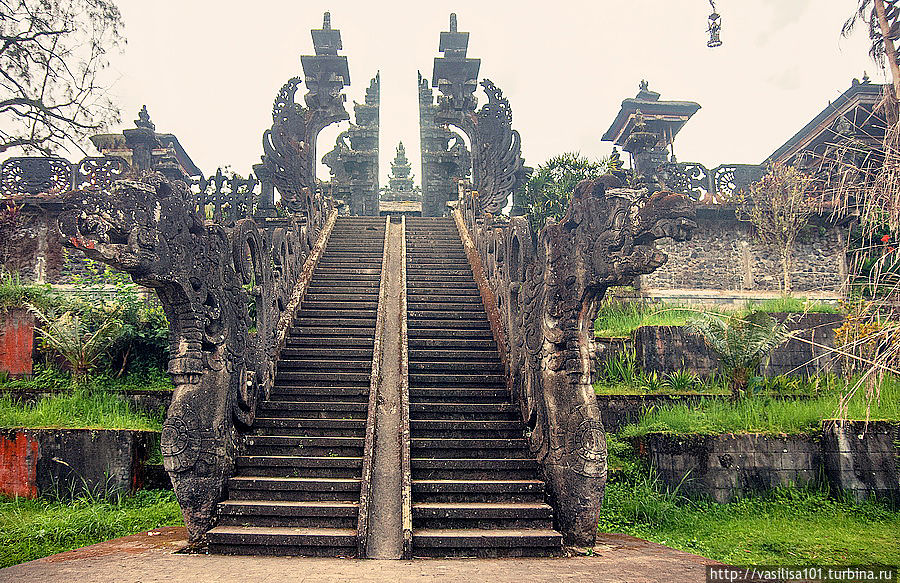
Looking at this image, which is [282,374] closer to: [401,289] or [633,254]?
[401,289]

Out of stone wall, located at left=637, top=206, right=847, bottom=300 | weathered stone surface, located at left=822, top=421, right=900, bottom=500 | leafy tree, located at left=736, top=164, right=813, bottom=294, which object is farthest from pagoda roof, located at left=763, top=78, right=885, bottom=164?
weathered stone surface, located at left=822, top=421, right=900, bottom=500

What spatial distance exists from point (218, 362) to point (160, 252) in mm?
1371

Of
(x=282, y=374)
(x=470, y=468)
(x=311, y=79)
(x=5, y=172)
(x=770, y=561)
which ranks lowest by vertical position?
(x=770, y=561)

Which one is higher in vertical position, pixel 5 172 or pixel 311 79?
pixel 311 79

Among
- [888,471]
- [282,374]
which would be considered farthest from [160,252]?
[888,471]

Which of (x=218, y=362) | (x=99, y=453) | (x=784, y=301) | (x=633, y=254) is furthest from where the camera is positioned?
(x=784, y=301)

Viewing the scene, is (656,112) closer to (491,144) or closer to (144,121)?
(491,144)

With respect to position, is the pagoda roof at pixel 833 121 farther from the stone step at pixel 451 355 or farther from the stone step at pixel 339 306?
the stone step at pixel 339 306

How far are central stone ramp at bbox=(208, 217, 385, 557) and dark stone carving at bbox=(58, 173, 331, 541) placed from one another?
0.87 ft

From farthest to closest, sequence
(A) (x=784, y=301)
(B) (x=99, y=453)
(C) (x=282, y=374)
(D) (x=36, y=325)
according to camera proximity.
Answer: (A) (x=784, y=301), (D) (x=36, y=325), (C) (x=282, y=374), (B) (x=99, y=453)

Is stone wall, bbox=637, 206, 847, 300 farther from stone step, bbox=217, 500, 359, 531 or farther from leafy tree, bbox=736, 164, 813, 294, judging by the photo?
stone step, bbox=217, 500, 359, 531

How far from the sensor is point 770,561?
5.84 meters

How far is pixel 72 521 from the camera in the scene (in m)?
6.57

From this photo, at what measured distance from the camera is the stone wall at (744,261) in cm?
1423
